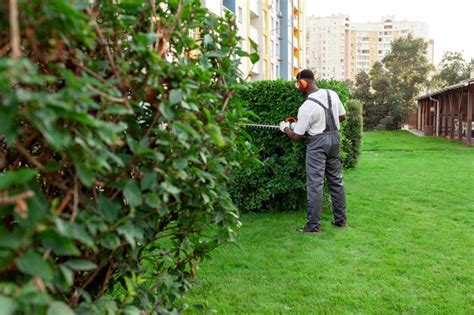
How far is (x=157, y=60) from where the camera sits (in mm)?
1687

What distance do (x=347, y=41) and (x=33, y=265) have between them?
10078cm

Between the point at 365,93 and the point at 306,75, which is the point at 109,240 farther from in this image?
the point at 365,93

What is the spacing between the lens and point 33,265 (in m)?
1.24

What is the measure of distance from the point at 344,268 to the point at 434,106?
1095 inches

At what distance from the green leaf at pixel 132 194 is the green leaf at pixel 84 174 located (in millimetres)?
260

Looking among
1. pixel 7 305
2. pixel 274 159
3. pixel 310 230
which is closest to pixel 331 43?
pixel 274 159

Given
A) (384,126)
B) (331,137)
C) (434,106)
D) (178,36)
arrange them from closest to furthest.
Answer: (178,36) → (331,137) → (434,106) → (384,126)

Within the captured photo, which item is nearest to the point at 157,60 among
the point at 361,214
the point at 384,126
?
the point at 361,214

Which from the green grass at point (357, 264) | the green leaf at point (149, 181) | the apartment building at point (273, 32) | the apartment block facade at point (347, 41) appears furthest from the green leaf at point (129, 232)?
the apartment block facade at point (347, 41)

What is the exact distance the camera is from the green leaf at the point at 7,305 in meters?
1.16

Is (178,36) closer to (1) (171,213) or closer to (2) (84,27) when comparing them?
(2) (84,27)

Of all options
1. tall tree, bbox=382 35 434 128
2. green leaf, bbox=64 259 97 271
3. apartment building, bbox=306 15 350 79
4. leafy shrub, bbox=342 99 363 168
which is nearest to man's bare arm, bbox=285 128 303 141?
green leaf, bbox=64 259 97 271

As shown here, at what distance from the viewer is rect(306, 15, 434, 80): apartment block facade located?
3703 inches

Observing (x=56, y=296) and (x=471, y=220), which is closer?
(x=56, y=296)
